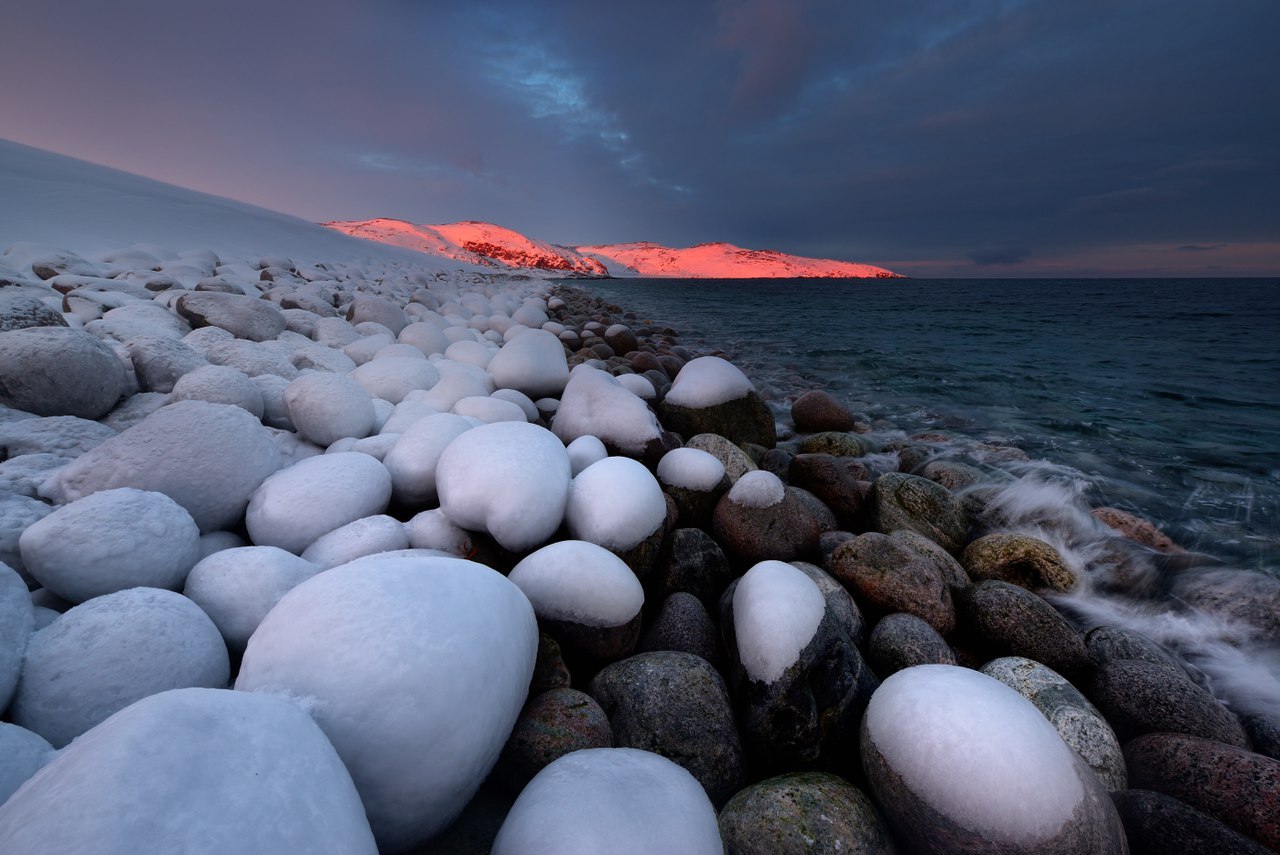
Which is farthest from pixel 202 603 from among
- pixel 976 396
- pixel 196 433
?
pixel 976 396

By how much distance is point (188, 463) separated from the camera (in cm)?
177

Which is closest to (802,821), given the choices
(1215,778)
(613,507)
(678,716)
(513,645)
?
(678,716)

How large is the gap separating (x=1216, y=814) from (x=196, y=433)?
12.0 ft

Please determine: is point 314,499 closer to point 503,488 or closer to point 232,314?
point 503,488

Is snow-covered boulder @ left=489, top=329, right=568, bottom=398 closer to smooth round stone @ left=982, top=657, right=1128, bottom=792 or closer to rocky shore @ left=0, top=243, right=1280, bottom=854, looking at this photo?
rocky shore @ left=0, top=243, right=1280, bottom=854

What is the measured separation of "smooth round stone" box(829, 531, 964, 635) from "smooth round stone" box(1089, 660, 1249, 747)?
0.64 meters

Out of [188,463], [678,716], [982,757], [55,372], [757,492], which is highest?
[55,372]

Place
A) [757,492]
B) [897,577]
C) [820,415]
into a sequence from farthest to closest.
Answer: [820,415] < [757,492] < [897,577]

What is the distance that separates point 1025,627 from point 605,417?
2471 millimetres

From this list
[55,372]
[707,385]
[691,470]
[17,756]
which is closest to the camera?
[17,756]

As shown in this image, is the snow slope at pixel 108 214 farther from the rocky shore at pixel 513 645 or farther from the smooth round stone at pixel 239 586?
the smooth round stone at pixel 239 586

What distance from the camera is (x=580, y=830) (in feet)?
3.39

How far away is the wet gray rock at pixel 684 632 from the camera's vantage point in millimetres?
2090

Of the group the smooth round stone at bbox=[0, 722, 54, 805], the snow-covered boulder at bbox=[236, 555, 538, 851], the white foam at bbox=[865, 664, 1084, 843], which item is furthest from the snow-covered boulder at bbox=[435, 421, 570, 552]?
the white foam at bbox=[865, 664, 1084, 843]
